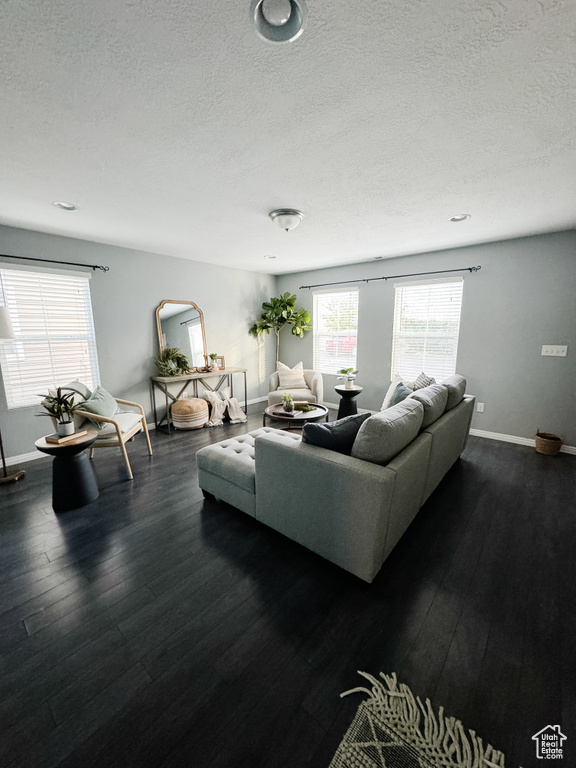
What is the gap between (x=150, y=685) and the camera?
124cm

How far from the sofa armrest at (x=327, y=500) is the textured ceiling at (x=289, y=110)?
5.86 ft

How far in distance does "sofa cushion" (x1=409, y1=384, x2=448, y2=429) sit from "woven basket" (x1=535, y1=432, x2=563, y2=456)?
1.81m

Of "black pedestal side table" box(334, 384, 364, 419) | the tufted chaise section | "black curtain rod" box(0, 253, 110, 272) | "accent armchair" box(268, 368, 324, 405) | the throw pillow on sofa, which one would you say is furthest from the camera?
the throw pillow on sofa

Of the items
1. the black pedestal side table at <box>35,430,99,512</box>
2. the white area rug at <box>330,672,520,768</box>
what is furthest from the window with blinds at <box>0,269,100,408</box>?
the white area rug at <box>330,672,520,768</box>

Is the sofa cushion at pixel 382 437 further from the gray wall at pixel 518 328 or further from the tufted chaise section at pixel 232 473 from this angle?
the gray wall at pixel 518 328

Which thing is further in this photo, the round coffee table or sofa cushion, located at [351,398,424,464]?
the round coffee table

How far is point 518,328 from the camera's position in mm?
3639

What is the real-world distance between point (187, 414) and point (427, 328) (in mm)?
3711

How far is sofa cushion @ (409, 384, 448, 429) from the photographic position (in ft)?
7.41

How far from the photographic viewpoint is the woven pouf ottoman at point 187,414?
436cm

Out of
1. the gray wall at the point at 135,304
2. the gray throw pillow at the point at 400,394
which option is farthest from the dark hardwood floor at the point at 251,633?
the gray wall at the point at 135,304

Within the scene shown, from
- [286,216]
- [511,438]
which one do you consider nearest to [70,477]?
[286,216]

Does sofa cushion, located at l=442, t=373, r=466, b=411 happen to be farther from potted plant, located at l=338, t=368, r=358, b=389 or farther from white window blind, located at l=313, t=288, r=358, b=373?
white window blind, located at l=313, t=288, r=358, b=373

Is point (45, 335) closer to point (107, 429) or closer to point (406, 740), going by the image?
point (107, 429)
